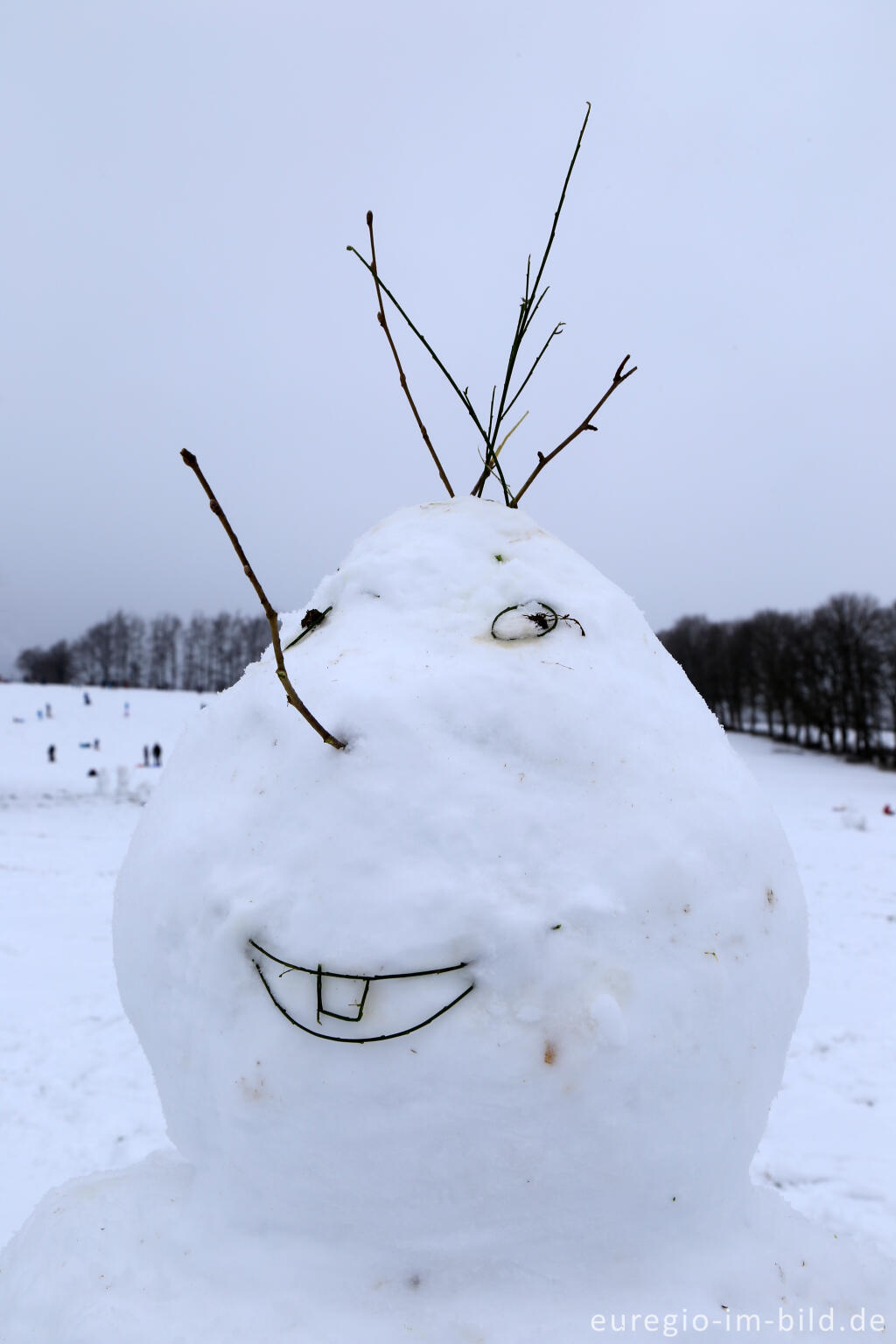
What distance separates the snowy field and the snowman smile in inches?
118

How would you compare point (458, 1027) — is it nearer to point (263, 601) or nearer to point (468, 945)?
point (468, 945)

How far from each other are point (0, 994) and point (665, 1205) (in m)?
6.22

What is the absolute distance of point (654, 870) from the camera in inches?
54.9

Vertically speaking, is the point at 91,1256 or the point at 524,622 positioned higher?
the point at 524,622

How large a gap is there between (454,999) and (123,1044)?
5055mm

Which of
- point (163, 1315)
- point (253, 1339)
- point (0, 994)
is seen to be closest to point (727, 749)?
point (253, 1339)

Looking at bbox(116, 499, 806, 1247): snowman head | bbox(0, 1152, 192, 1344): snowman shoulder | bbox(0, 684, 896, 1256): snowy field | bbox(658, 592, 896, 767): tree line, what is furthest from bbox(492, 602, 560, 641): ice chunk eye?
bbox(658, 592, 896, 767): tree line

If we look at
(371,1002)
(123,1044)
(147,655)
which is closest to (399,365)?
(371,1002)

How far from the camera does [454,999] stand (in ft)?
4.25

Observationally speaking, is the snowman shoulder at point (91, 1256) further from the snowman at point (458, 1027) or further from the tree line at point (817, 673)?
the tree line at point (817, 673)

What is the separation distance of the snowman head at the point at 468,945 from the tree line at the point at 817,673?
37459 millimetres

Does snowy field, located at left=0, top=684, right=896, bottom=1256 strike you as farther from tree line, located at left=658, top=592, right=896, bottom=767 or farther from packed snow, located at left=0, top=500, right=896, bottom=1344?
tree line, located at left=658, top=592, right=896, bottom=767

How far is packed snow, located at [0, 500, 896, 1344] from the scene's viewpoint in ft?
4.28

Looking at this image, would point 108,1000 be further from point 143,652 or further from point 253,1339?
point 143,652
